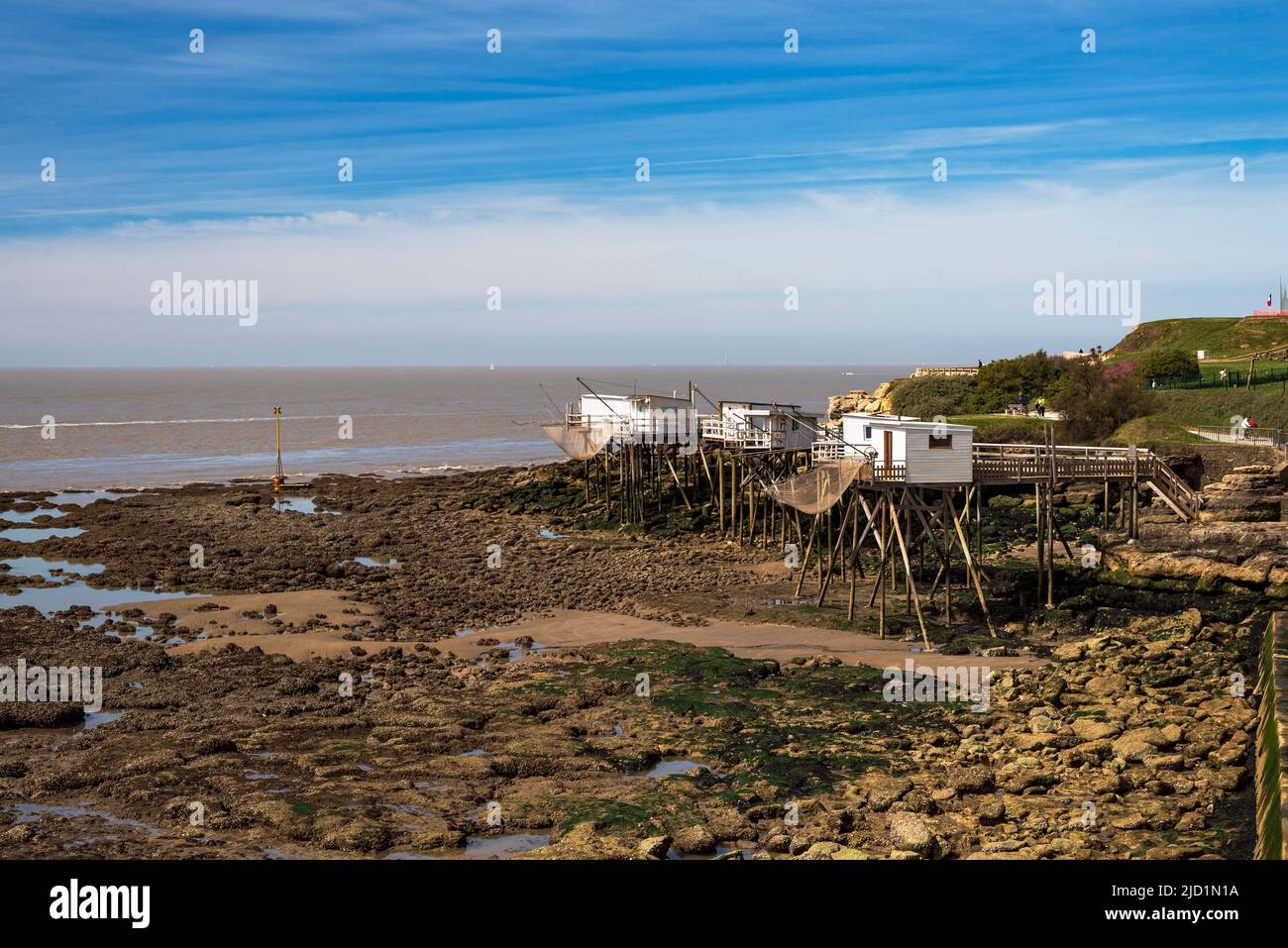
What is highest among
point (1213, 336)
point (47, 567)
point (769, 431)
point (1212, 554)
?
point (1213, 336)

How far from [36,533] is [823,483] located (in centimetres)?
3446

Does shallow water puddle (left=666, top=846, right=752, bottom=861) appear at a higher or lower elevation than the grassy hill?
lower

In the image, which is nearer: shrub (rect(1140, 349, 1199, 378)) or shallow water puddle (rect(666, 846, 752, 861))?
shallow water puddle (rect(666, 846, 752, 861))

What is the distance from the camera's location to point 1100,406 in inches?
2386

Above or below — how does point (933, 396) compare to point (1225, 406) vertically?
above

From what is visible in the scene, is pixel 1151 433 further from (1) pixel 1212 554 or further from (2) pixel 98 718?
(2) pixel 98 718

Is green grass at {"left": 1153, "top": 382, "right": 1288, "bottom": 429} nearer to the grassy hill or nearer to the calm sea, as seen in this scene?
the grassy hill

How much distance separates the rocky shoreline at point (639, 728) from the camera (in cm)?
1714

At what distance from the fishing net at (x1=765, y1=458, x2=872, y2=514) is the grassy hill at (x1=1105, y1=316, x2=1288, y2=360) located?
56648mm

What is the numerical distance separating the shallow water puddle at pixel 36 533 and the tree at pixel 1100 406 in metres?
47.7

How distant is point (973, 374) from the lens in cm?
8788

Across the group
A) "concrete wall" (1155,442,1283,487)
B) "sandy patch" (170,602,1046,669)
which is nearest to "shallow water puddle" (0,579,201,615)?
"sandy patch" (170,602,1046,669)

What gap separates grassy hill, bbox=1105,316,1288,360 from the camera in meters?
87.9

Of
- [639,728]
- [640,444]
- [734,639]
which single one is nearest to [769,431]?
[640,444]
